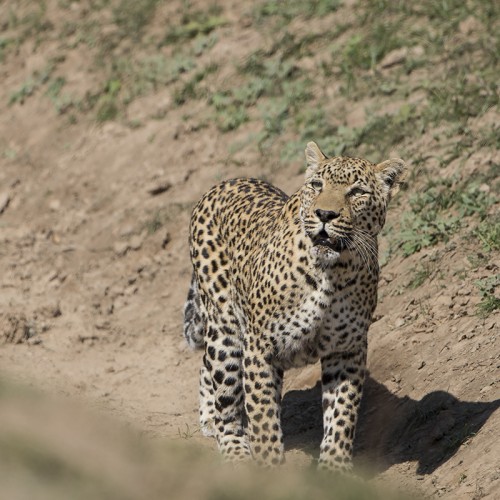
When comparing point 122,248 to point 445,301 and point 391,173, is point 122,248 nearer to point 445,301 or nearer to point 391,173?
point 445,301

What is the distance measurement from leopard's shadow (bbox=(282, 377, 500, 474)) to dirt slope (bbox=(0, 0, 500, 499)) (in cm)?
2

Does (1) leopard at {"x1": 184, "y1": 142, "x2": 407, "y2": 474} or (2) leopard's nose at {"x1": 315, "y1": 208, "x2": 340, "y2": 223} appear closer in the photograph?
(2) leopard's nose at {"x1": 315, "y1": 208, "x2": 340, "y2": 223}

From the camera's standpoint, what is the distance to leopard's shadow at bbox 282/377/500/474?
10797 millimetres

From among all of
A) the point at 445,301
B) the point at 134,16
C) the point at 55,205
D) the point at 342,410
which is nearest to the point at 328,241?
the point at 342,410

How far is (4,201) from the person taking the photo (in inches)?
707

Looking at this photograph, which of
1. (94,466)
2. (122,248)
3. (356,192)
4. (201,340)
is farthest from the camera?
(122,248)

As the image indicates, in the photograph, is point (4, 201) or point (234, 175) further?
point (4, 201)

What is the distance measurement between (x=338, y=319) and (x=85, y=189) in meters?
8.02

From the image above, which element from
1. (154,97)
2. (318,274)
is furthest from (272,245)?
(154,97)

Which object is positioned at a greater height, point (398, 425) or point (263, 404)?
point (263, 404)

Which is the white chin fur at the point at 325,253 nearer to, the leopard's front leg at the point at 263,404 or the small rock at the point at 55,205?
the leopard's front leg at the point at 263,404

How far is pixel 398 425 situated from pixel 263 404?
4.58 feet

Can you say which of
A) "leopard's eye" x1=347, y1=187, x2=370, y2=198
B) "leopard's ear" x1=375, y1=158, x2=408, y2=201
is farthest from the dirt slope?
"leopard's eye" x1=347, y1=187, x2=370, y2=198

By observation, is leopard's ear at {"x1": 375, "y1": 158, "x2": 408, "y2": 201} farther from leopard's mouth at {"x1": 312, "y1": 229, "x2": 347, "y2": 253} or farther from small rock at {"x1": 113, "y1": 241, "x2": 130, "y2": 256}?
small rock at {"x1": 113, "y1": 241, "x2": 130, "y2": 256}
